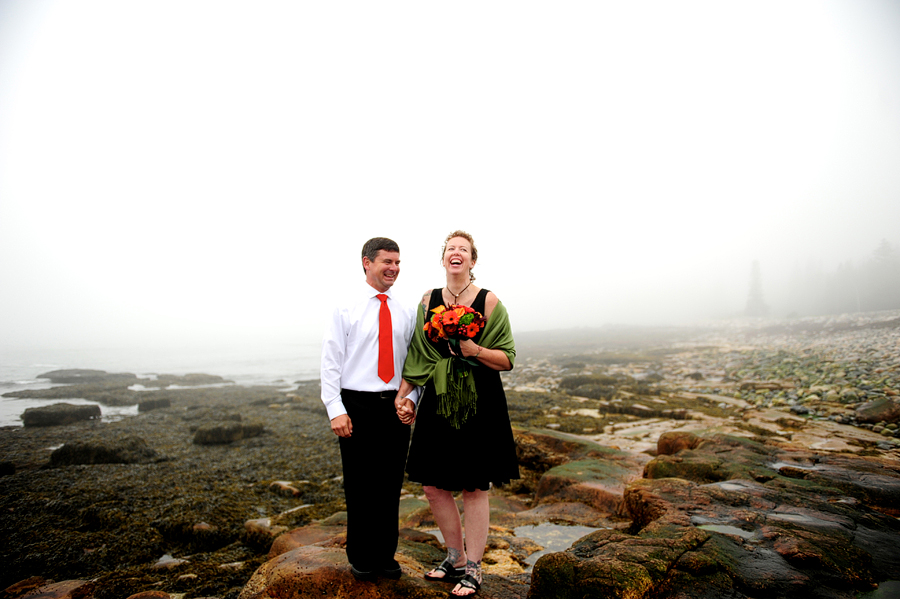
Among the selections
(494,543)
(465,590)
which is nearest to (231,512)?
(494,543)

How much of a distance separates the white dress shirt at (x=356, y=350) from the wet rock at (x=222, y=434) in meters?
11.4

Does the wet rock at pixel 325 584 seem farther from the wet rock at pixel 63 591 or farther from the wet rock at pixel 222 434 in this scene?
the wet rock at pixel 222 434

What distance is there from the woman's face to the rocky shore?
7.40ft

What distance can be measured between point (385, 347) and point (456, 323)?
0.63 meters

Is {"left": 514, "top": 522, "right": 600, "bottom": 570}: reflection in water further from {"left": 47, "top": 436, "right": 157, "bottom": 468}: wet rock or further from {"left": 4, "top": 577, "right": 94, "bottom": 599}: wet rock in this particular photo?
{"left": 47, "top": 436, "right": 157, "bottom": 468}: wet rock

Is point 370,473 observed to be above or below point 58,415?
above

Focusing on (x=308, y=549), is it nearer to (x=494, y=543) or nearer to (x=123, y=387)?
(x=494, y=543)

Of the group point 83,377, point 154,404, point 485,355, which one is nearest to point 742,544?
point 485,355

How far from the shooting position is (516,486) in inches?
293

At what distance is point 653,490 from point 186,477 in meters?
9.41

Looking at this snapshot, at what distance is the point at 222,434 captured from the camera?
12188 mm

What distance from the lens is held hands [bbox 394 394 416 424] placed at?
9.88 feet

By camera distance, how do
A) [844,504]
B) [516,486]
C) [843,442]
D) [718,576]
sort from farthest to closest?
[843,442], [516,486], [844,504], [718,576]

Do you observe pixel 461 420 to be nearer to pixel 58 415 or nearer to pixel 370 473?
pixel 370 473
